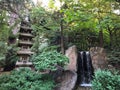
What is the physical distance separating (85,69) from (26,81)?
387 cm

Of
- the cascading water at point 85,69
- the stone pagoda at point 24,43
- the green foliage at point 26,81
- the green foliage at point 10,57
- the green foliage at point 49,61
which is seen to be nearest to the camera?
the green foliage at point 26,81

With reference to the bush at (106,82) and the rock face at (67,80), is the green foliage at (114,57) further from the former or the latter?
the bush at (106,82)

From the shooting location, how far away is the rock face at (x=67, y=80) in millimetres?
6755

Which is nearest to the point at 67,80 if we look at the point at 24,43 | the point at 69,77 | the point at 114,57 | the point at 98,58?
the point at 69,77

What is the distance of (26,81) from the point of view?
249 inches

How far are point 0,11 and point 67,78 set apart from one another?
4.43 meters

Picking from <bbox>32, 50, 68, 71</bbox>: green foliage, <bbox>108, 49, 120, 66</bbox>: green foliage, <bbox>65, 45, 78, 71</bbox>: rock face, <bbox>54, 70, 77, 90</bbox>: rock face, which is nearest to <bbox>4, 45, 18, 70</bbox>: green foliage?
<bbox>32, 50, 68, 71</bbox>: green foliage

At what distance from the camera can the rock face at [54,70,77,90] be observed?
22.2ft

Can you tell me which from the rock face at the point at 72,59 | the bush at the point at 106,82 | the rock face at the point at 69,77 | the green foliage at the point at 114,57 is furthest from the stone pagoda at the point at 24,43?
the bush at the point at 106,82

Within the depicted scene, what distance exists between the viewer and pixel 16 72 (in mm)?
7000

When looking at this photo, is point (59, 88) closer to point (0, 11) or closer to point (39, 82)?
point (39, 82)

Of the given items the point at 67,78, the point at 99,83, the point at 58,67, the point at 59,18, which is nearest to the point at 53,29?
the point at 59,18

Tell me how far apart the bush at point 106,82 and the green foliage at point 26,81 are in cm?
211

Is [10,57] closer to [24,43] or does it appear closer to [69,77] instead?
[24,43]
